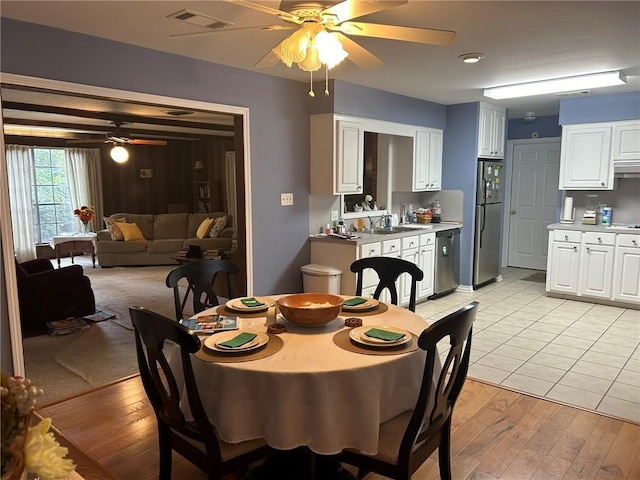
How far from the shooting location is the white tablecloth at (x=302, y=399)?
1.78 metres

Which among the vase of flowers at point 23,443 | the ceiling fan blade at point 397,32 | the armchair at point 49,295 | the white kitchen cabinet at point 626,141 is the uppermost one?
the ceiling fan blade at point 397,32

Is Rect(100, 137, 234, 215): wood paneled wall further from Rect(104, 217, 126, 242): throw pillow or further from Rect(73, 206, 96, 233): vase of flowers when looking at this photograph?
Rect(104, 217, 126, 242): throw pillow

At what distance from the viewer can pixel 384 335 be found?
81.1 inches

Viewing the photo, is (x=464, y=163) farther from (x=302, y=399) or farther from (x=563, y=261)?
(x=302, y=399)

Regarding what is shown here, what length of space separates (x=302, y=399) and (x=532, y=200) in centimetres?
675

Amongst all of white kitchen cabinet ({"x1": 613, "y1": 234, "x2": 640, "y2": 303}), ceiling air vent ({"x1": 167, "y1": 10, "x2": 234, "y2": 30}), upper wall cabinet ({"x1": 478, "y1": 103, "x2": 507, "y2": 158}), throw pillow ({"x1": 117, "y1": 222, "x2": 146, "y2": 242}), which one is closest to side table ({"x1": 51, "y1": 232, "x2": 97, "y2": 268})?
throw pillow ({"x1": 117, "y1": 222, "x2": 146, "y2": 242})

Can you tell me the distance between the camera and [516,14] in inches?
107

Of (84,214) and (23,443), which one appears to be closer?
(23,443)

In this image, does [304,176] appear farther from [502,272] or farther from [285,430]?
[502,272]

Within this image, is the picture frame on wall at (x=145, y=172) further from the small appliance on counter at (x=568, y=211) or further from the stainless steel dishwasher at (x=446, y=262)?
Answer: the small appliance on counter at (x=568, y=211)

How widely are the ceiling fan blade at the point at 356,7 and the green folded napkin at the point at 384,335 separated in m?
1.37

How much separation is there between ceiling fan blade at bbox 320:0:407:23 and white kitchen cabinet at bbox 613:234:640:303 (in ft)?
15.4

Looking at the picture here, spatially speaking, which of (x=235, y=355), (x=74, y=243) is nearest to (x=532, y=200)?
(x=235, y=355)

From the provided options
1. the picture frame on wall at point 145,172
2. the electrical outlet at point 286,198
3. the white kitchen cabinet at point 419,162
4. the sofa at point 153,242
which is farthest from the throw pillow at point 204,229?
the electrical outlet at point 286,198
